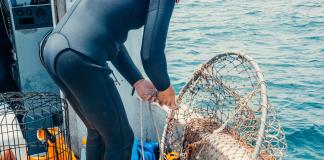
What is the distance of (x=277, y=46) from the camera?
9.64 meters

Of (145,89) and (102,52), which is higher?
(102,52)

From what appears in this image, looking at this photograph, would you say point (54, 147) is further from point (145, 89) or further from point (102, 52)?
point (102, 52)

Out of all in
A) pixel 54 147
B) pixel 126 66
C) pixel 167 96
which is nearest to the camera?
pixel 167 96

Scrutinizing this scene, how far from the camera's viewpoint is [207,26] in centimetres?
1209

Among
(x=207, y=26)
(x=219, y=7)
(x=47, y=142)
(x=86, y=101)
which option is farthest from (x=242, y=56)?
(x=219, y=7)

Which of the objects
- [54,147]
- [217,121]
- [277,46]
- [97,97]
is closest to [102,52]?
[97,97]

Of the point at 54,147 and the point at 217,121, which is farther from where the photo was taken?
the point at 217,121

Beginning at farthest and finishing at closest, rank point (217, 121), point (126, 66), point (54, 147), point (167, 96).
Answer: point (217, 121)
point (54, 147)
point (126, 66)
point (167, 96)

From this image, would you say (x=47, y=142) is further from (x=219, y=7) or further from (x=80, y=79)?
(x=219, y=7)

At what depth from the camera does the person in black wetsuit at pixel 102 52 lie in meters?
2.23

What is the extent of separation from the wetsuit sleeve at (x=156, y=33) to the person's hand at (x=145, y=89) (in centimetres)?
26

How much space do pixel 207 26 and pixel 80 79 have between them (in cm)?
1003

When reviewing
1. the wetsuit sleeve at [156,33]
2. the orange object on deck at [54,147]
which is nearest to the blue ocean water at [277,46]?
the orange object on deck at [54,147]

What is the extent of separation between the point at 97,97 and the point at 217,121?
139 cm
